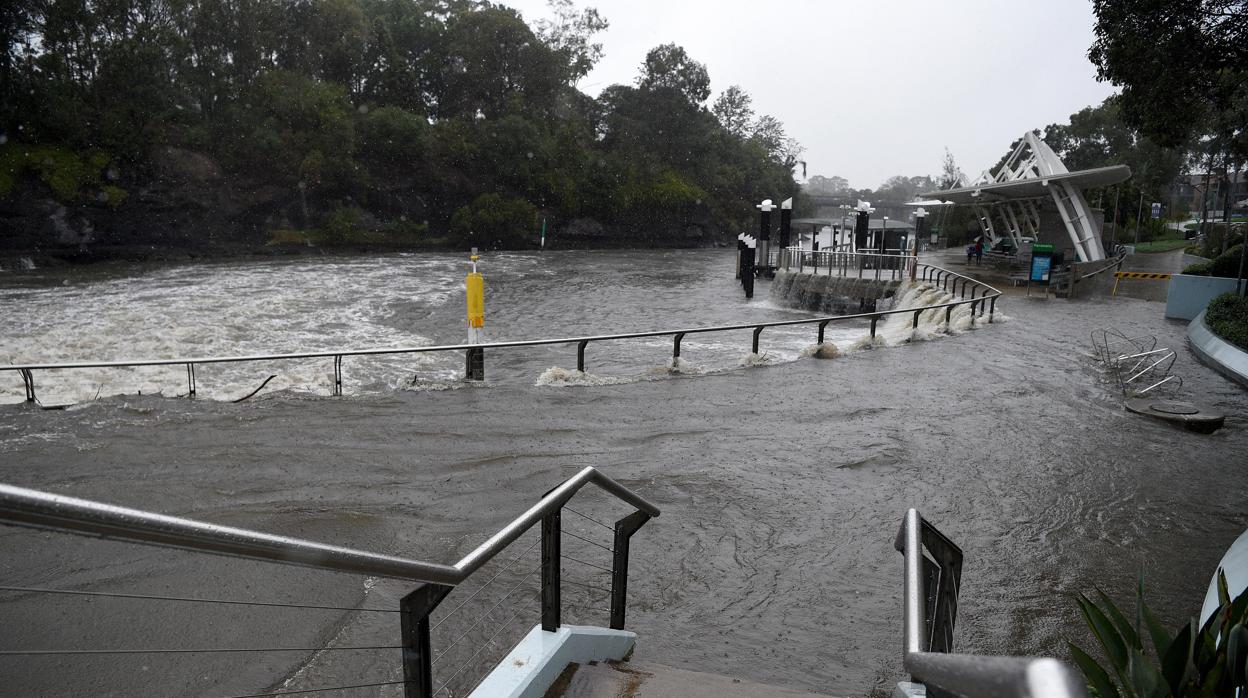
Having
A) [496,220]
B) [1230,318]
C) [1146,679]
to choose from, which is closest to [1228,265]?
[1230,318]

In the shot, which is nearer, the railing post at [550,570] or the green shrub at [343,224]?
the railing post at [550,570]

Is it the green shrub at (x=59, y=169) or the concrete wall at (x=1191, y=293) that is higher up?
the green shrub at (x=59, y=169)

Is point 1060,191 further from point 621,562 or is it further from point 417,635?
point 417,635

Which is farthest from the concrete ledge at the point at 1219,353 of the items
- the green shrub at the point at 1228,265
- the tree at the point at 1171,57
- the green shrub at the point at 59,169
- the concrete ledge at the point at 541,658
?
the green shrub at the point at 59,169

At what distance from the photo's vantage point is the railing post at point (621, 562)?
393cm

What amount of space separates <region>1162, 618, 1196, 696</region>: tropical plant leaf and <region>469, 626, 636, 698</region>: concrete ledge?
204cm

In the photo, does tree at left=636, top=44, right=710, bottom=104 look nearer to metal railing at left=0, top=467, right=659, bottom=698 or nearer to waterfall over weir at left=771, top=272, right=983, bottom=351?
waterfall over weir at left=771, top=272, right=983, bottom=351

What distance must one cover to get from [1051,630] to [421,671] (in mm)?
3913

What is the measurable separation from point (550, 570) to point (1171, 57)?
14.2m

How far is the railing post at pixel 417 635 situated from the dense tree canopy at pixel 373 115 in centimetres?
4710

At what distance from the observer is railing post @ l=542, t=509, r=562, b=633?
130 inches

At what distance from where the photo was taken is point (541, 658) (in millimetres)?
3168

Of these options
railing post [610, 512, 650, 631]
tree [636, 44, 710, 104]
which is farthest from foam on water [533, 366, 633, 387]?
tree [636, 44, 710, 104]

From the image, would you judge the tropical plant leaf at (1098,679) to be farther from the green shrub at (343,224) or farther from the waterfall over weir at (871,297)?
the green shrub at (343,224)
